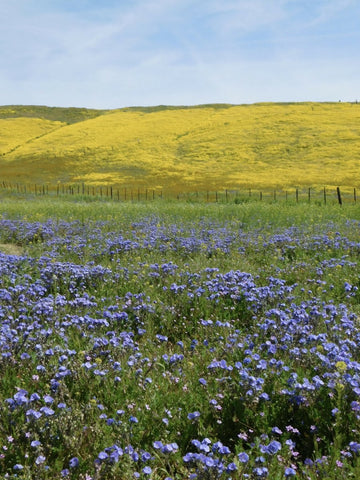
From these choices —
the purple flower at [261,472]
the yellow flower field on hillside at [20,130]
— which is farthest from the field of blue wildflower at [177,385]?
the yellow flower field on hillside at [20,130]

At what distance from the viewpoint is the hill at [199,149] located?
Result: 44.6 metres

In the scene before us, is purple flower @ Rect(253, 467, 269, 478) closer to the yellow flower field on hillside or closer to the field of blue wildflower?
the field of blue wildflower

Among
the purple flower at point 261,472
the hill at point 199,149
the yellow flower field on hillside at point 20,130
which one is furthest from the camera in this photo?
the yellow flower field on hillside at point 20,130

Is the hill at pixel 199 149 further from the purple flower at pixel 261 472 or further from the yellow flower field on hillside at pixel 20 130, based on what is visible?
the purple flower at pixel 261 472

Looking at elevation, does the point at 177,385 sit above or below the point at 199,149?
below

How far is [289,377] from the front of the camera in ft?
12.5

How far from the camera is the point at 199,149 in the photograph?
56250 mm

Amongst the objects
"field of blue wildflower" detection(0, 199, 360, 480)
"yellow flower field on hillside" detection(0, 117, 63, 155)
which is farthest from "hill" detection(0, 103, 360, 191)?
"field of blue wildflower" detection(0, 199, 360, 480)

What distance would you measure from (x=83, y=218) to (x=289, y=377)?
14.2 m

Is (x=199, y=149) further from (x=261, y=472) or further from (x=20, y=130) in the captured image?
(x=261, y=472)

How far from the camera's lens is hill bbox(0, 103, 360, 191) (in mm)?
44594

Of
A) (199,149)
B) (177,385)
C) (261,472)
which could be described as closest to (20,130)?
(199,149)

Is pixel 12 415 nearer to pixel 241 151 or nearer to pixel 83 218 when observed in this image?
pixel 83 218

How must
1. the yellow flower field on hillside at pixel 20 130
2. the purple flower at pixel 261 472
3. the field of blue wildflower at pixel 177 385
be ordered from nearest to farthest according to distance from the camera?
the purple flower at pixel 261 472
the field of blue wildflower at pixel 177 385
the yellow flower field on hillside at pixel 20 130
